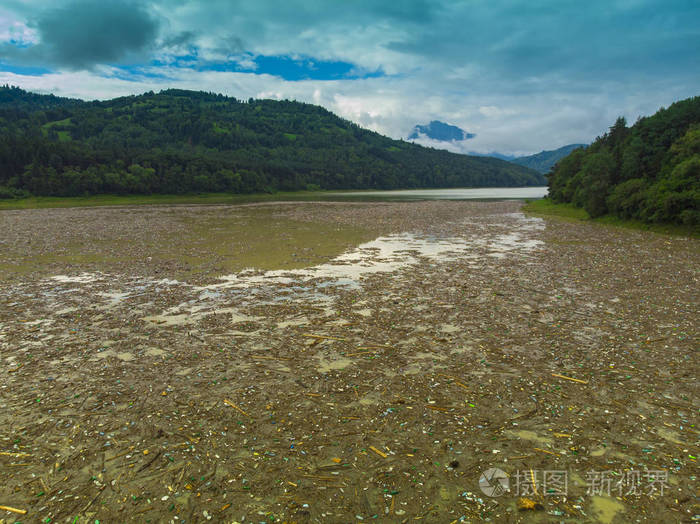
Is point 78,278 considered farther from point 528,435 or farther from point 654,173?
point 654,173

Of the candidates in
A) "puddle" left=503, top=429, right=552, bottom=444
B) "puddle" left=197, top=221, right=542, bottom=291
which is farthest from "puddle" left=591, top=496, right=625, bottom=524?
"puddle" left=197, top=221, right=542, bottom=291

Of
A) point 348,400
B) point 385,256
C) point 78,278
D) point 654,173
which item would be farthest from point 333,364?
point 654,173

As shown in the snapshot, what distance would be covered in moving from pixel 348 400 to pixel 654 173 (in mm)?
69441

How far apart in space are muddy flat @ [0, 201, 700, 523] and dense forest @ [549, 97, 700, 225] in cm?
3207

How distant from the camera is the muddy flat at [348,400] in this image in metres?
6.18

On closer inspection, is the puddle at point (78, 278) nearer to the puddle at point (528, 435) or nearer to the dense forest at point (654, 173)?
the puddle at point (528, 435)

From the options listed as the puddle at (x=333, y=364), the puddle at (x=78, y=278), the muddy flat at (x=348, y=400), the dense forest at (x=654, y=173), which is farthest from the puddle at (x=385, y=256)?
the dense forest at (x=654, y=173)

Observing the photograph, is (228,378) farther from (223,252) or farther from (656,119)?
(656,119)

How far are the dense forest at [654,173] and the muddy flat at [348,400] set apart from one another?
1263 inches

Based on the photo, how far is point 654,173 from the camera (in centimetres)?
5675

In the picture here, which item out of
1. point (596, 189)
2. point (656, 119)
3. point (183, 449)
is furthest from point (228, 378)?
point (656, 119)

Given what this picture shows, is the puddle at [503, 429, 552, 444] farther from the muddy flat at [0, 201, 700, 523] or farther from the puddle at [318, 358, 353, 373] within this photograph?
the puddle at [318, 358, 353, 373]

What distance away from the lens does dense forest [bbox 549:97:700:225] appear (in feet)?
142

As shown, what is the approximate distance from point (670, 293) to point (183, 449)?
73.1 feet
